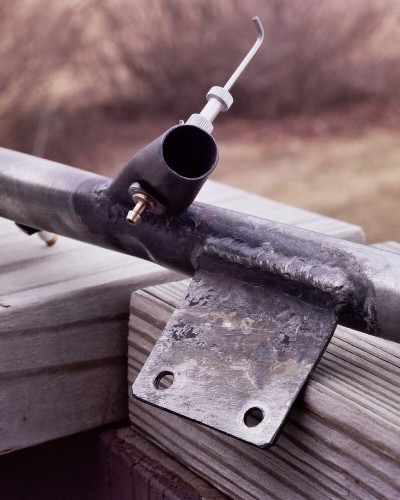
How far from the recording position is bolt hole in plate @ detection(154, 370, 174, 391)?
2.13 ft

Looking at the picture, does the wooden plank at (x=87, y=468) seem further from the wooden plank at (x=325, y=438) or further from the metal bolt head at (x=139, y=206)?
the metal bolt head at (x=139, y=206)

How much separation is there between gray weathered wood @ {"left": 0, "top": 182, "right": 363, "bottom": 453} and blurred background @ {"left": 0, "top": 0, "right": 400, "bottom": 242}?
104cm

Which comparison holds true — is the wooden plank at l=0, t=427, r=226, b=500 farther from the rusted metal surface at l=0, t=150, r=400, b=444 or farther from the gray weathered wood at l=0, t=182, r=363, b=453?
the rusted metal surface at l=0, t=150, r=400, b=444

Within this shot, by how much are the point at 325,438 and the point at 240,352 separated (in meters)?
0.08

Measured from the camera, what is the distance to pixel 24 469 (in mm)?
861

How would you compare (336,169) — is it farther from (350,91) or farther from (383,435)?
(383,435)

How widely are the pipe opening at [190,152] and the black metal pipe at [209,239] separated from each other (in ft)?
0.15

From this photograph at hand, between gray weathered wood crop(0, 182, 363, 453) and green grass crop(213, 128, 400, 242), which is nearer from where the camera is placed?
gray weathered wood crop(0, 182, 363, 453)

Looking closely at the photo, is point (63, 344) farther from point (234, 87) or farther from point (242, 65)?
point (234, 87)

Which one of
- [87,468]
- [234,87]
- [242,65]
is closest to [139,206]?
[242,65]

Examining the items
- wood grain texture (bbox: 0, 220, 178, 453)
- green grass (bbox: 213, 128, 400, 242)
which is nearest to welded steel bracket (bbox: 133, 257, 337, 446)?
wood grain texture (bbox: 0, 220, 178, 453)

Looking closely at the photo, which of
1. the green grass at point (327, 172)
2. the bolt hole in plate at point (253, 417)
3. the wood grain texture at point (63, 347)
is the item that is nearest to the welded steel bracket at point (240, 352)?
the bolt hole in plate at point (253, 417)

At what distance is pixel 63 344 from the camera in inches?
31.3

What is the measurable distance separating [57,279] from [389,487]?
0.38m
